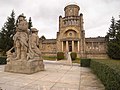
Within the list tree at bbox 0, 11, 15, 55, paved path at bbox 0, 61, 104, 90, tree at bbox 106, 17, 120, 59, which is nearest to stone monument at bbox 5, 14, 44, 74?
paved path at bbox 0, 61, 104, 90

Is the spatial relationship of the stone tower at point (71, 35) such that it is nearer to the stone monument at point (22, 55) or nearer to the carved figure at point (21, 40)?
the stone monument at point (22, 55)

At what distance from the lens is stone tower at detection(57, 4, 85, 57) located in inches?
1718

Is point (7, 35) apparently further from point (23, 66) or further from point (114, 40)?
point (114, 40)

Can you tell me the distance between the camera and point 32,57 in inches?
383

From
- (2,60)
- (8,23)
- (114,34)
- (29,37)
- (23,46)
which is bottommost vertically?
(2,60)

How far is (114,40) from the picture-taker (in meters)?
36.7

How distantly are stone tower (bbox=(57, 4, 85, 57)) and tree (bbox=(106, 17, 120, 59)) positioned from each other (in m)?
9.00

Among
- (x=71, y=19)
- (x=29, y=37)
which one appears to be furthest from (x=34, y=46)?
(x=71, y=19)

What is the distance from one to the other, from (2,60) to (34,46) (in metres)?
9.55

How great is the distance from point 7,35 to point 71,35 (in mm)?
22641

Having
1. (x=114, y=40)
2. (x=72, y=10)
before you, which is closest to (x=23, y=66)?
(x=114, y=40)

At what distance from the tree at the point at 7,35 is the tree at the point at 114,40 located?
2647cm

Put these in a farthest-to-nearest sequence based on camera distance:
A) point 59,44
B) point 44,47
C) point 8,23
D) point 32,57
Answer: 1. point 44,47
2. point 59,44
3. point 8,23
4. point 32,57

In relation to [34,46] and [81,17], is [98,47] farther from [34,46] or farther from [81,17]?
[34,46]
